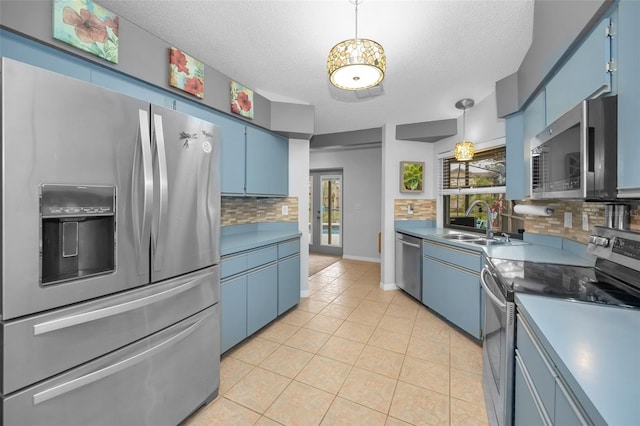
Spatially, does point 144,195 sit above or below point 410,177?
below

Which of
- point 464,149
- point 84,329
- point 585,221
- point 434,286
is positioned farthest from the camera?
point 434,286

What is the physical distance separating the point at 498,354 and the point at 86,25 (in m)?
2.96

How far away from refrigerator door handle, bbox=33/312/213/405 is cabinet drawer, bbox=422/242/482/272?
2.37m

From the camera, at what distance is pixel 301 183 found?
3596 mm

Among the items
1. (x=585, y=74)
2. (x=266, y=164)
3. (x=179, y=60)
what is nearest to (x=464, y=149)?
(x=585, y=74)

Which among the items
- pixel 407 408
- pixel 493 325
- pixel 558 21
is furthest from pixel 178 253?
pixel 558 21

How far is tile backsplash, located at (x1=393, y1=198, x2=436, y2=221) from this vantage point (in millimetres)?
3992

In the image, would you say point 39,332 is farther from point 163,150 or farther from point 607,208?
point 607,208

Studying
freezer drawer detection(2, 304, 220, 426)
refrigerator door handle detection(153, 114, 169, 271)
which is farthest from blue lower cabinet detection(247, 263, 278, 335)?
refrigerator door handle detection(153, 114, 169, 271)

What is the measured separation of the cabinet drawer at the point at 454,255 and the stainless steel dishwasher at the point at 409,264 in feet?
0.58

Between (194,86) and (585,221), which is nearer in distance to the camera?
(585,221)

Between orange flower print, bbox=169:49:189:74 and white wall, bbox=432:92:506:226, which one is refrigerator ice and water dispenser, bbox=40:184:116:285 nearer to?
orange flower print, bbox=169:49:189:74

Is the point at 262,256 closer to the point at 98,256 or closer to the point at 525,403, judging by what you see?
the point at 98,256

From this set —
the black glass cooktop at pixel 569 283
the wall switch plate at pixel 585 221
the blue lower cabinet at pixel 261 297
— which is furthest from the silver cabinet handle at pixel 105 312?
the wall switch plate at pixel 585 221
